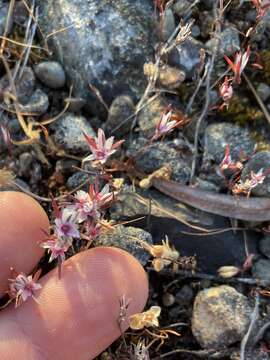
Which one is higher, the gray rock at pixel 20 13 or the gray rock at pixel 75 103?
the gray rock at pixel 20 13

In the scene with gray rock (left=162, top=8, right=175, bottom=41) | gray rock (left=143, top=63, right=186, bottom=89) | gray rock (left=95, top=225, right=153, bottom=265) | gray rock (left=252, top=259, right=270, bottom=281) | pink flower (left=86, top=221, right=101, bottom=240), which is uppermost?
gray rock (left=162, top=8, right=175, bottom=41)

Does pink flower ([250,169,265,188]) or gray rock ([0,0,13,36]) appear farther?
gray rock ([0,0,13,36])

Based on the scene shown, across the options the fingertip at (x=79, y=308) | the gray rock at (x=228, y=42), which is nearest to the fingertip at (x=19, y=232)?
the fingertip at (x=79, y=308)

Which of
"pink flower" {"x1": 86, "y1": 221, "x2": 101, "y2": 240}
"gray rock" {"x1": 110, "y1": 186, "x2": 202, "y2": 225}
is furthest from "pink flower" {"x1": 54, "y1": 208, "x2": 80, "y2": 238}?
"gray rock" {"x1": 110, "y1": 186, "x2": 202, "y2": 225}

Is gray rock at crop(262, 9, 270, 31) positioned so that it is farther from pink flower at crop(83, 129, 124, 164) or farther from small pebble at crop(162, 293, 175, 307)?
small pebble at crop(162, 293, 175, 307)

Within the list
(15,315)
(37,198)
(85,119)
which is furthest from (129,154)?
(15,315)

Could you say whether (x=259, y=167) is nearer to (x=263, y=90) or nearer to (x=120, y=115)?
(x=263, y=90)

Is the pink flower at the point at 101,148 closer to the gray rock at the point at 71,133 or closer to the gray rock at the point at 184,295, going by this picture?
the gray rock at the point at 71,133
